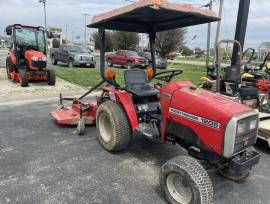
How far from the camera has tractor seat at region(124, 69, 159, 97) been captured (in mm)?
4117

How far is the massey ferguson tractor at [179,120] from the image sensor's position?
272 centimetres

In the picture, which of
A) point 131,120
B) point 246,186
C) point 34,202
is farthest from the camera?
point 131,120

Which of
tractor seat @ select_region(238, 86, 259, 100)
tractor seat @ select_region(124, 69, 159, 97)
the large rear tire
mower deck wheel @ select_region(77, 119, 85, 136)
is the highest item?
tractor seat @ select_region(124, 69, 159, 97)

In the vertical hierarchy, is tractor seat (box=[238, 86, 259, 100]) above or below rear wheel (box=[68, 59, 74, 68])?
above

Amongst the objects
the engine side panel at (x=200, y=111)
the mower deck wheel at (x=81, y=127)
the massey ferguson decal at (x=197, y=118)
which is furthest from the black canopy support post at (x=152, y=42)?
the massey ferguson decal at (x=197, y=118)

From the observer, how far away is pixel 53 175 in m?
3.47

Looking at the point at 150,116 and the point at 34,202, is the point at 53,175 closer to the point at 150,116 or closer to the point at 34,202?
the point at 34,202

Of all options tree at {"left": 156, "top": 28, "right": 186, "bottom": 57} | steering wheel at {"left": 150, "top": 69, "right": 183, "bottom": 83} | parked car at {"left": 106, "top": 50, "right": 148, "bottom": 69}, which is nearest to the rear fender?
steering wheel at {"left": 150, "top": 69, "right": 183, "bottom": 83}

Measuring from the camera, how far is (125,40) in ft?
115

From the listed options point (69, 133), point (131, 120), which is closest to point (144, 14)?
point (131, 120)

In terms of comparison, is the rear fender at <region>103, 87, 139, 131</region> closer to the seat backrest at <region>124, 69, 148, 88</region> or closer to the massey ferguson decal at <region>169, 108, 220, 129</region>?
the seat backrest at <region>124, 69, 148, 88</region>

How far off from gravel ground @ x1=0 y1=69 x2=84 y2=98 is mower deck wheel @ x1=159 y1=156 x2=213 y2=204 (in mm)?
6547

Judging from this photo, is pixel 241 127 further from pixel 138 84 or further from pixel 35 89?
pixel 35 89

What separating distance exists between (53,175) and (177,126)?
162cm
